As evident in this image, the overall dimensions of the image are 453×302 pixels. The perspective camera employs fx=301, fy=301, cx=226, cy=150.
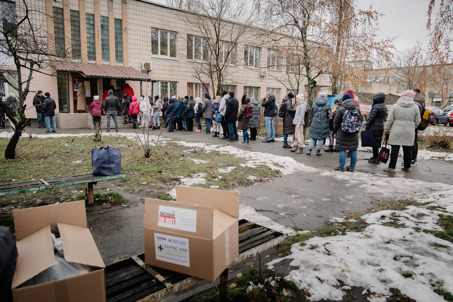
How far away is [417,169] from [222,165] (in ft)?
17.8

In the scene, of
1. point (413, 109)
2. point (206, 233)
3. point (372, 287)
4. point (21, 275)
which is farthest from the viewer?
point (413, 109)

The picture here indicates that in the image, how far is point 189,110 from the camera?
1565 cm

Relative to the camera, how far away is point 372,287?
274 cm

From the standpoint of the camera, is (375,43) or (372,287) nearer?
(372,287)

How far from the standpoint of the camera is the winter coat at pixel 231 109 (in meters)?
12.1

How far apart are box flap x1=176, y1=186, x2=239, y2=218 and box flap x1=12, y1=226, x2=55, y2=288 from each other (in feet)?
3.43

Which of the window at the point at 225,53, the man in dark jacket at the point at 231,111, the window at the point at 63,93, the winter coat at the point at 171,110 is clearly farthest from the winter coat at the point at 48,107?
the window at the point at 225,53

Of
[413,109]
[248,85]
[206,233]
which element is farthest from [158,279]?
[248,85]

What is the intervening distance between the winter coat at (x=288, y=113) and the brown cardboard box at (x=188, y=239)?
29.6ft

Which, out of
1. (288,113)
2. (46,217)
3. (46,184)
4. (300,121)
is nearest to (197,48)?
(288,113)

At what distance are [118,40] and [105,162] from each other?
1632 centimetres

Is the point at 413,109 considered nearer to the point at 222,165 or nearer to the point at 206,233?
the point at 222,165

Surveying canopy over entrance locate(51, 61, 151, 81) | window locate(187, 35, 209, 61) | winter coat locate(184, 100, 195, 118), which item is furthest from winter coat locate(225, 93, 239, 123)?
window locate(187, 35, 209, 61)

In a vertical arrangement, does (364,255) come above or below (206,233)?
below
